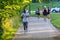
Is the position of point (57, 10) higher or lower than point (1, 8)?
lower

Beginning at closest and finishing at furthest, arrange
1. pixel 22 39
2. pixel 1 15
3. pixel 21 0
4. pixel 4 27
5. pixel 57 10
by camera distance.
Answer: pixel 1 15
pixel 21 0
pixel 4 27
pixel 22 39
pixel 57 10

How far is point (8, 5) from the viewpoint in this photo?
9164 millimetres

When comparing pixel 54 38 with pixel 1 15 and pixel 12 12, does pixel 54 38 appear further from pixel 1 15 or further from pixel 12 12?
pixel 1 15

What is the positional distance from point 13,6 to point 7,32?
1.34 m

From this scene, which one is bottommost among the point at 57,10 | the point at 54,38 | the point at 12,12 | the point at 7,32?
the point at 57,10

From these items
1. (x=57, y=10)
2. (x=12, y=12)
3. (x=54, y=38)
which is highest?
(x=12, y=12)

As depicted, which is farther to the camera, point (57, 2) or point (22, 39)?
point (57, 2)

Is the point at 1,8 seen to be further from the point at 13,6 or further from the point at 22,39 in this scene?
the point at 22,39

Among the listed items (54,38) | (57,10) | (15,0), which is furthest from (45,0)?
(57,10)

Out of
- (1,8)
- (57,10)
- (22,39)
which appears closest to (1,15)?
(1,8)

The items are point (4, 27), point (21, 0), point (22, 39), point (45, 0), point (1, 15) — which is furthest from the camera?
point (22, 39)

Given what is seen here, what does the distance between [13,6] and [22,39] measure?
711cm

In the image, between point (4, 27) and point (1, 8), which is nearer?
point (1, 8)

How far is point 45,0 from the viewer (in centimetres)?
1236
